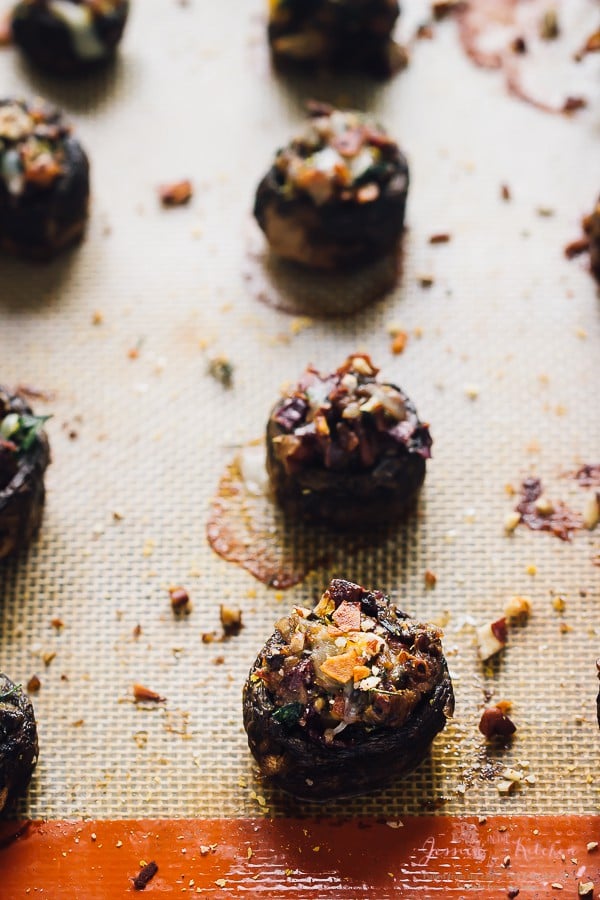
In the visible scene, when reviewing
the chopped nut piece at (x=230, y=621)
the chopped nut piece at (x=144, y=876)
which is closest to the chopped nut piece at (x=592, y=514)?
the chopped nut piece at (x=230, y=621)

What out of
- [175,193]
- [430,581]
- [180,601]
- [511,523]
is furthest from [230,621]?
[175,193]

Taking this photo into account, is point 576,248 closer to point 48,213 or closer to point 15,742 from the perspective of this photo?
point 48,213

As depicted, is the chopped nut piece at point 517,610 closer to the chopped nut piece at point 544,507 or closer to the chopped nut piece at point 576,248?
the chopped nut piece at point 544,507

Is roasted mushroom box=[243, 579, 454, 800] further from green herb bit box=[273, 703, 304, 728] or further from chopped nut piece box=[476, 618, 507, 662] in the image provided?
chopped nut piece box=[476, 618, 507, 662]

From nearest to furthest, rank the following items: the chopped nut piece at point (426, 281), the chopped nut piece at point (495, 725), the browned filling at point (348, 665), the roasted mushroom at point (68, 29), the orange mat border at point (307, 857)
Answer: the browned filling at point (348, 665)
the orange mat border at point (307, 857)
the chopped nut piece at point (495, 725)
the chopped nut piece at point (426, 281)
the roasted mushroom at point (68, 29)

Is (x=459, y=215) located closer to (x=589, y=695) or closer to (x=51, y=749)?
(x=589, y=695)

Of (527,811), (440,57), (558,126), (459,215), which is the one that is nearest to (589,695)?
(527,811)
